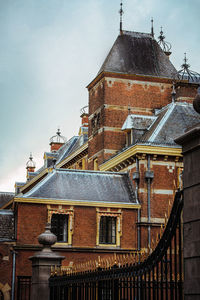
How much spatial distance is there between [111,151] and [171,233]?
2646 cm

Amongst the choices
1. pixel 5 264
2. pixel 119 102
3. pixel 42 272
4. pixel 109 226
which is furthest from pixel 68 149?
pixel 42 272

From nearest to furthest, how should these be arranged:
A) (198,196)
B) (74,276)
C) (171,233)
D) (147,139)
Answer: (198,196), (171,233), (74,276), (147,139)

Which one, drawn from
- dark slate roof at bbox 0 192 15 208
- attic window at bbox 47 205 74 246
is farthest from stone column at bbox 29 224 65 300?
dark slate roof at bbox 0 192 15 208

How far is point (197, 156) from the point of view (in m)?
6.03

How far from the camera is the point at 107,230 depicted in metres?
28.1

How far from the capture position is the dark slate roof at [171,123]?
29406 mm

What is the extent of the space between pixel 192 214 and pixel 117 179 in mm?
23787

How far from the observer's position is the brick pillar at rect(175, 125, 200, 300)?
5797mm

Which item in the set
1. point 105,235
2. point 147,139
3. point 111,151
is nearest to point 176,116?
point 147,139

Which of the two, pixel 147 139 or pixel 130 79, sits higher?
pixel 130 79

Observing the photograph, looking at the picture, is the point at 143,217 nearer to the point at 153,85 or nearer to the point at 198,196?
the point at 153,85

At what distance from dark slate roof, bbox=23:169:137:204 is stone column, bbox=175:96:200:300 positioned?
21.5 metres

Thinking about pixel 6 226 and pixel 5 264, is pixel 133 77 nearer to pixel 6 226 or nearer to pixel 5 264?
pixel 6 226

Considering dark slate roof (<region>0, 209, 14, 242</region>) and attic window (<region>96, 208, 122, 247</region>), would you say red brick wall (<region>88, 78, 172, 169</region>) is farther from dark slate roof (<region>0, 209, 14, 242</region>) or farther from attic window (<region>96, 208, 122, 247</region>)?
dark slate roof (<region>0, 209, 14, 242</region>)
